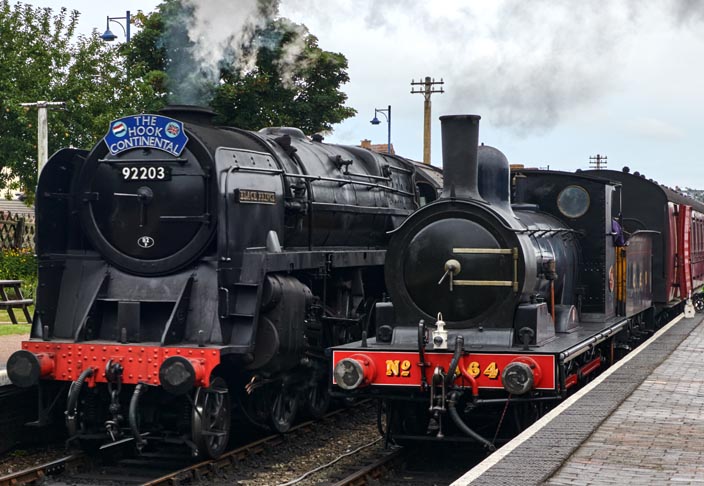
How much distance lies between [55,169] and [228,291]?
86.0 inches

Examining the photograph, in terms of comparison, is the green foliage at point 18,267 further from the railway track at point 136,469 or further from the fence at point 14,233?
the railway track at point 136,469

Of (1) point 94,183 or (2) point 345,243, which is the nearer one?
(1) point 94,183

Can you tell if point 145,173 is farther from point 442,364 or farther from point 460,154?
point 442,364

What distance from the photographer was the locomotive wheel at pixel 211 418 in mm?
9016

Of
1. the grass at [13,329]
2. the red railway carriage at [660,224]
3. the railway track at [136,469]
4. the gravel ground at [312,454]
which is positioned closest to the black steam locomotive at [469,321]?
the gravel ground at [312,454]

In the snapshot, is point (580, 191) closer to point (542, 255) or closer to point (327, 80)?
point (542, 255)

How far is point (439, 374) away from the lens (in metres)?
8.55

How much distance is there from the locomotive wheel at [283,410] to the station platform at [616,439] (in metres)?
3.07

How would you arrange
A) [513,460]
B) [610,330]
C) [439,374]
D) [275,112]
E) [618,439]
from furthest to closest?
[275,112]
[610,330]
[439,374]
[618,439]
[513,460]

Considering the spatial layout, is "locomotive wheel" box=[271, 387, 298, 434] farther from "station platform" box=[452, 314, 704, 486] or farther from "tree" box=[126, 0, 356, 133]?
"tree" box=[126, 0, 356, 133]

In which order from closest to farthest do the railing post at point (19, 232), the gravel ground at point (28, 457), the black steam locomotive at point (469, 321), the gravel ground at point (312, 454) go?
the black steam locomotive at point (469, 321), the gravel ground at point (312, 454), the gravel ground at point (28, 457), the railing post at point (19, 232)

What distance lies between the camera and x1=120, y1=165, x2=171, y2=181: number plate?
31.5 ft

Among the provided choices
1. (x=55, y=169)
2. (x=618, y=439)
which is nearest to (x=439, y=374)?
(x=618, y=439)

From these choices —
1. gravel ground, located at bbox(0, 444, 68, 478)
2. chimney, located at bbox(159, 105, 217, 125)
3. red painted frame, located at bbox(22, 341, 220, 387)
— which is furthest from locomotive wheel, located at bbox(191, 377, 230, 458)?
chimney, located at bbox(159, 105, 217, 125)
